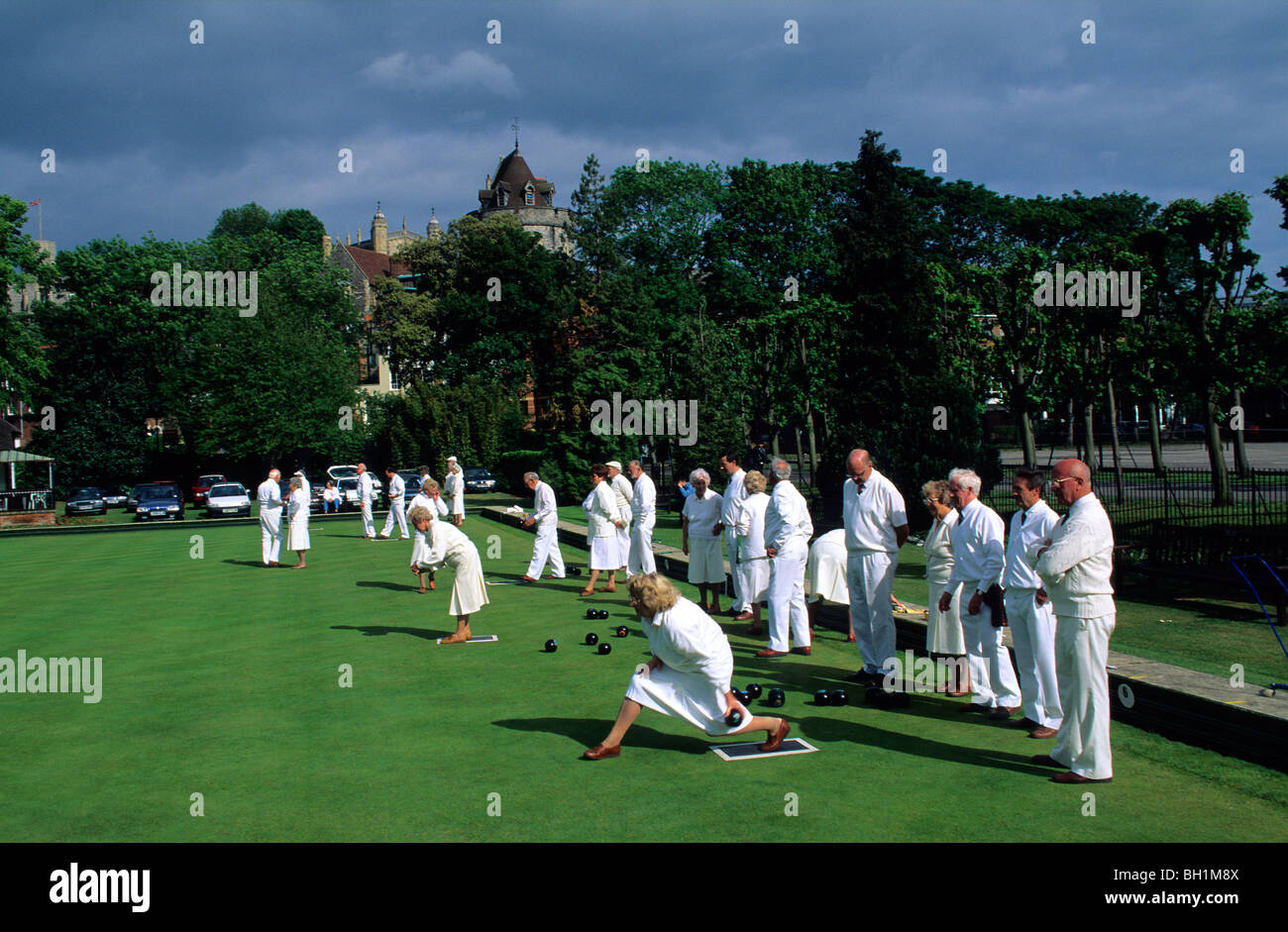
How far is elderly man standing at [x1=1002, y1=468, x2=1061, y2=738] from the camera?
7625mm

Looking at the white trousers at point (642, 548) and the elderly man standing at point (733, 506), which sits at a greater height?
the elderly man standing at point (733, 506)

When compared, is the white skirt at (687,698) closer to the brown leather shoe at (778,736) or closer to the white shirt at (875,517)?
the brown leather shoe at (778,736)

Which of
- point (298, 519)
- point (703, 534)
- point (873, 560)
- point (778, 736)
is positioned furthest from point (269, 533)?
point (778, 736)

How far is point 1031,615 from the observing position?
762 cm

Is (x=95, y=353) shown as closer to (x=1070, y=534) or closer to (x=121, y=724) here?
(x=121, y=724)

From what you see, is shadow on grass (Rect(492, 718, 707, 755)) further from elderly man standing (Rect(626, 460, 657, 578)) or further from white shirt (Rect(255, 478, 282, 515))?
white shirt (Rect(255, 478, 282, 515))

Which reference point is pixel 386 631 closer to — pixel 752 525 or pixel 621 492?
pixel 621 492

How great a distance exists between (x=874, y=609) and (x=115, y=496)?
53.0 metres

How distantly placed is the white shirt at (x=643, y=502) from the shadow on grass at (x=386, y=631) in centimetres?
366

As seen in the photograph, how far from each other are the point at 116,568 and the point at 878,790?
20556mm

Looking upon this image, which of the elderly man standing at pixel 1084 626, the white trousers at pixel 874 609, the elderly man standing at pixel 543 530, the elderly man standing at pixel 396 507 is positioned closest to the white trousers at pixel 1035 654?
the elderly man standing at pixel 1084 626

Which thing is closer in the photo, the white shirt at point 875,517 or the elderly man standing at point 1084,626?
the elderly man standing at point 1084,626

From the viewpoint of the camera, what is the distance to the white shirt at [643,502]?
14977 millimetres

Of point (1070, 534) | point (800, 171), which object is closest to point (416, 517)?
point (1070, 534)
